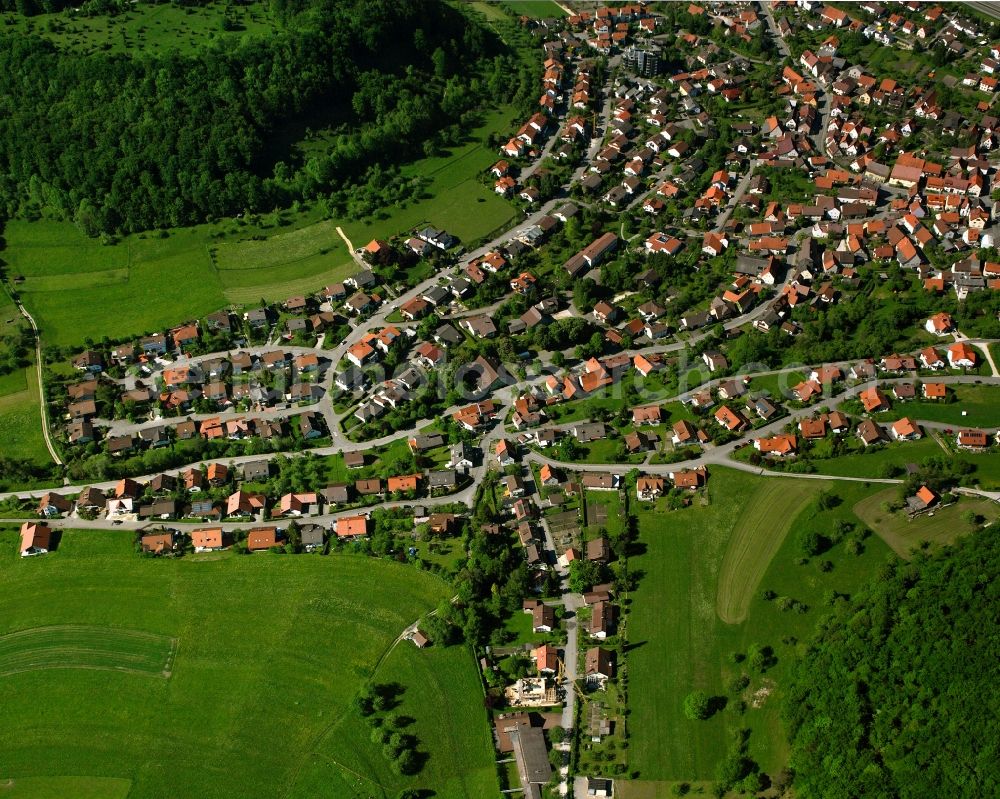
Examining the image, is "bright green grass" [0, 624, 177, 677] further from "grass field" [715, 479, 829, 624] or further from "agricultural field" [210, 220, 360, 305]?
"grass field" [715, 479, 829, 624]

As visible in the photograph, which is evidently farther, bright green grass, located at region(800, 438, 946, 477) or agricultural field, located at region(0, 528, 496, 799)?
bright green grass, located at region(800, 438, 946, 477)

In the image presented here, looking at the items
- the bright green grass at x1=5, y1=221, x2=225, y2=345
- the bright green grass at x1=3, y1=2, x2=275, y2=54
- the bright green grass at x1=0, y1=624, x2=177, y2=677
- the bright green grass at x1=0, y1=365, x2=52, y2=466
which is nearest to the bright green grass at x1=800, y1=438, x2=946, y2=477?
the bright green grass at x1=0, y1=624, x2=177, y2=677

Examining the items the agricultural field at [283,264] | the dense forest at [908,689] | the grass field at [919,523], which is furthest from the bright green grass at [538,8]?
the dense forest at [908,689]

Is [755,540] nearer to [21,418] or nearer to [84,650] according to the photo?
[84,650]

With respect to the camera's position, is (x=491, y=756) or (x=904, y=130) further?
(x=904, y=130)

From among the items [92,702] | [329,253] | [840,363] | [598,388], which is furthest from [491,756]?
[329,253]

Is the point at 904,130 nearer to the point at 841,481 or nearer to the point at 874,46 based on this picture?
the point at 874,46

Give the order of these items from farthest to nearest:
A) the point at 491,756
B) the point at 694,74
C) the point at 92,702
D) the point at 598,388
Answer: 1. the point at 694,74
2. the point at 598,388
3. the point at 92,702
4. the point at 491,756
